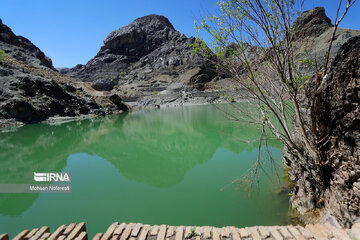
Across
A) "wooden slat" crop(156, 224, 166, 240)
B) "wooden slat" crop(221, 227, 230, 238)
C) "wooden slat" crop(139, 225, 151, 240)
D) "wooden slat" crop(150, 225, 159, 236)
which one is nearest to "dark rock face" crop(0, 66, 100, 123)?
"wooden slat" crop(139, 225, 151, 240)

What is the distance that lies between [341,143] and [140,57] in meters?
130

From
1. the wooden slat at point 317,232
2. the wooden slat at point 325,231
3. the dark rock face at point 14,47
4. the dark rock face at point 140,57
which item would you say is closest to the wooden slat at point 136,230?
the wooden slat at point 317,232

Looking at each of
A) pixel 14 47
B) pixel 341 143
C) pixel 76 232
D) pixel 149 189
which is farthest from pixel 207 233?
pixel 14 47

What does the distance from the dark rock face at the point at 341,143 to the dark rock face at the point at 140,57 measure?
75371 mm

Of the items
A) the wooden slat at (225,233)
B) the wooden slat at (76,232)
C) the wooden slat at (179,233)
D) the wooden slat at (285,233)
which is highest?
the wooden slat at (285,233)

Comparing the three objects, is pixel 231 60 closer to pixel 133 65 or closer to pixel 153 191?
pixel 153 191

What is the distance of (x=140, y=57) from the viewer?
124 metres

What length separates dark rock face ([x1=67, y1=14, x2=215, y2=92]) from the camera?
3632 inches

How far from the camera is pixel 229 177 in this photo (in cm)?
725

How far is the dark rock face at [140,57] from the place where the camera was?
3632 inches

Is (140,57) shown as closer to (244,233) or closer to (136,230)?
(136,230)

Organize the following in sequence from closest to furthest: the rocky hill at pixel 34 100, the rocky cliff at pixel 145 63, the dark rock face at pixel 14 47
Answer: the rocky hill at pixel 34 100 → the dark rock face at pixel 14 47 → the rocky cliff at pixel 145 63

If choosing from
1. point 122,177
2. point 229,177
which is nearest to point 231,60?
point 229,177

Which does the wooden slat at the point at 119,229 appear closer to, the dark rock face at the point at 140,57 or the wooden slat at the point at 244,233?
the wooden slat at the point at 244,233
